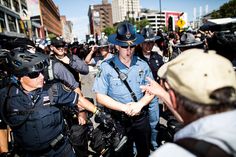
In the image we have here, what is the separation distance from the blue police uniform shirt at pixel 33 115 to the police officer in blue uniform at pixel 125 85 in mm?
788

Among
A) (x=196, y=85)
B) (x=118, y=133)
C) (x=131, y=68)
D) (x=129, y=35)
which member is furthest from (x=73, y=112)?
(x=196, y=85)

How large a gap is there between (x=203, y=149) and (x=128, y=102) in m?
2.21

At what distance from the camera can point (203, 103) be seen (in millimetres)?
1193

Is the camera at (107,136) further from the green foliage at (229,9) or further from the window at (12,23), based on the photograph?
the green foliage at (229,9)

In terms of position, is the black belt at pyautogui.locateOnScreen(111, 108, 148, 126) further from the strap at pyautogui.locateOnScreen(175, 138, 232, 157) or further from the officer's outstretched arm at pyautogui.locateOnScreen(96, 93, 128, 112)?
the strap at pyautogui.locateOnScreen(175, 138, 232, 157)

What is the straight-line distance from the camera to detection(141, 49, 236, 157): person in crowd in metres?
1.05

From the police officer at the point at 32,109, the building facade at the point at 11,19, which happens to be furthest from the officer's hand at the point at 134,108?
the building facade at the point at 11,19

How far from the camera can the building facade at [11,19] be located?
27.9 metres

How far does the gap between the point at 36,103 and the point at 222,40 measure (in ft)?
9.56

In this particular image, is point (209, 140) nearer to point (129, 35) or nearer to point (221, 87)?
point (221, 87)

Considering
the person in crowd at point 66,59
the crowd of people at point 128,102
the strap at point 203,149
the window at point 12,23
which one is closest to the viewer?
the strap at point 203,149

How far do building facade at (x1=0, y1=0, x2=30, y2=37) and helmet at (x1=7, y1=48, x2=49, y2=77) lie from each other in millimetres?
25357

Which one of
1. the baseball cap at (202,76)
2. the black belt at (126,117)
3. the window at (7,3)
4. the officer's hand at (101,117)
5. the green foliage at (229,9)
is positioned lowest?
the black belt at (126,117)

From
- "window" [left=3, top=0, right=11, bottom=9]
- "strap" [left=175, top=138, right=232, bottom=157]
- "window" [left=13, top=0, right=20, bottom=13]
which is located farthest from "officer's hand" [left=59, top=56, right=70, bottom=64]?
"window" [left=13, top=0, right=20, bottom=13]
